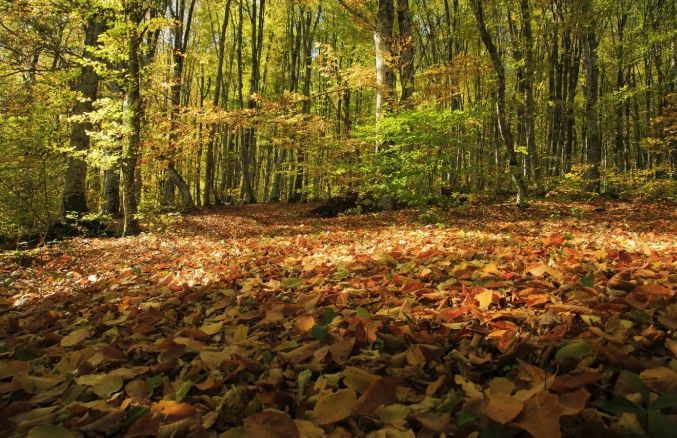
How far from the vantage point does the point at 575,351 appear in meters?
1.70

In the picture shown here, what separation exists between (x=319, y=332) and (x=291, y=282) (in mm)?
1224

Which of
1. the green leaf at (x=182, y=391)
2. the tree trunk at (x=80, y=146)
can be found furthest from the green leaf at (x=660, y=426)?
the tree trunk at (x=80, y=146)

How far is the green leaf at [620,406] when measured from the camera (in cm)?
132

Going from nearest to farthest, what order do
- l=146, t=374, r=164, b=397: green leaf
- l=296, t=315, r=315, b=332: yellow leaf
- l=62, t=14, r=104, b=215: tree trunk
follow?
l=146, t=374, r=164, b=397: green leaf → l=296, t=315, r=315, b=332: yellow leaf → l=62, t=14, r=104, b=215: tree trunk

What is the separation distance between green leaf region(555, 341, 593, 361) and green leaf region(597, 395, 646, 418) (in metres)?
0.31

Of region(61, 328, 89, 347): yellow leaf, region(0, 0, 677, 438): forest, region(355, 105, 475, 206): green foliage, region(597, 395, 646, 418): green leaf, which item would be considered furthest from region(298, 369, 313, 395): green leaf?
region(355, 105, 475, 206): green foliage

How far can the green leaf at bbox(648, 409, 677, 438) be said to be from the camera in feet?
3.94

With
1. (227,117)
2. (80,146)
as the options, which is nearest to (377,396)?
(227,117)

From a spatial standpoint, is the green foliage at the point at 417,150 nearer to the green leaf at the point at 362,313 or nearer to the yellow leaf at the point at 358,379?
the green leaf at the point at 362,313

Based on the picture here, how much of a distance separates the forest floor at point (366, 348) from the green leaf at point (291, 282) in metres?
0.02

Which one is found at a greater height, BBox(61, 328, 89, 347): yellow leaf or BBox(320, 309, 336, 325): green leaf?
BBox(320, 309, 336, 325): green leaf

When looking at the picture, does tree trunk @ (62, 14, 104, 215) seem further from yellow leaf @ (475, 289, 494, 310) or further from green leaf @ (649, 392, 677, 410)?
green leaf @ (649, 392, 677, 410)

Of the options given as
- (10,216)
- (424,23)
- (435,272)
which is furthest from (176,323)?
(424,23)

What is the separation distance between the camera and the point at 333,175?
38.8ft
